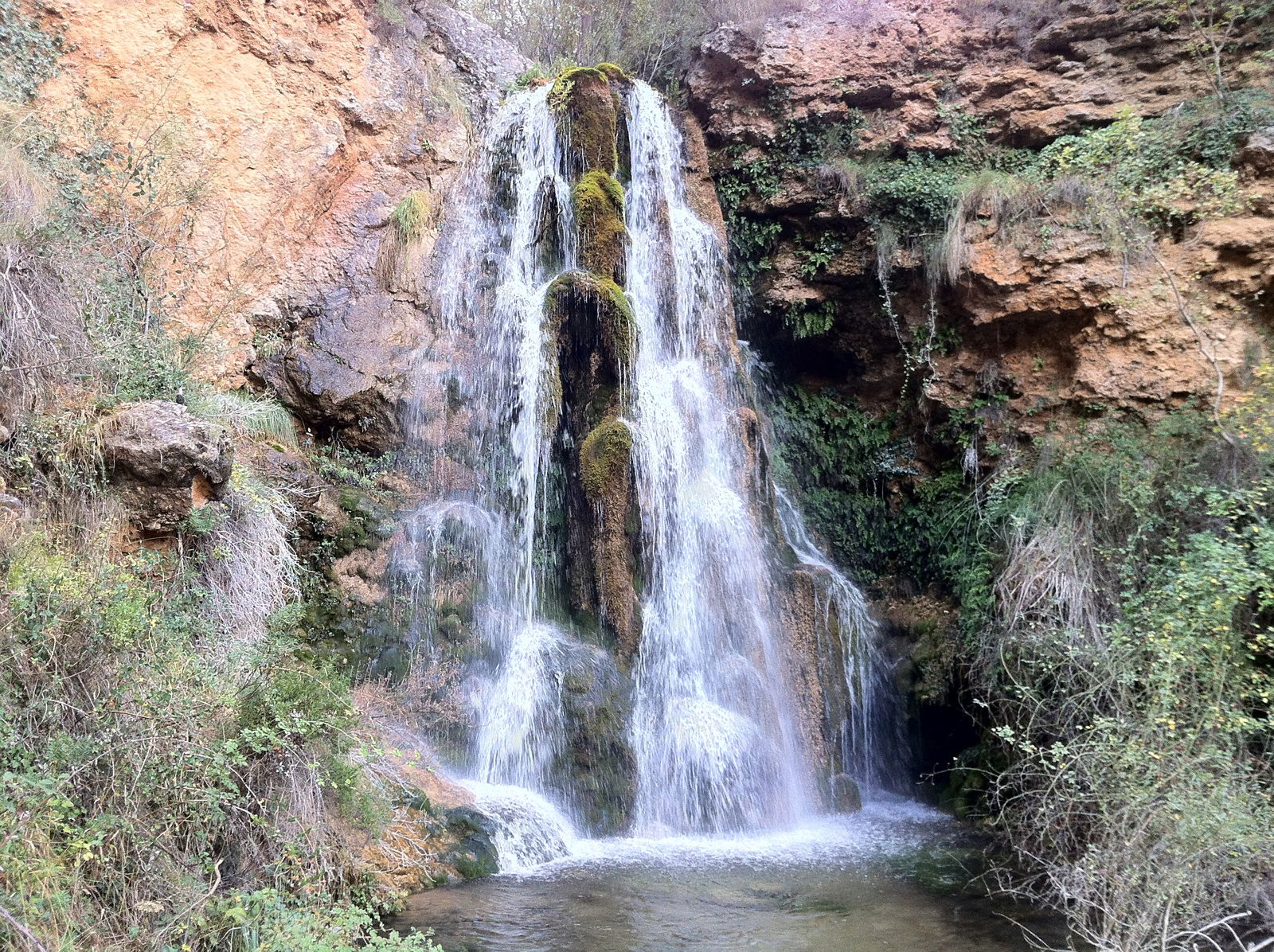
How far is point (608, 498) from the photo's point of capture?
8109 mm

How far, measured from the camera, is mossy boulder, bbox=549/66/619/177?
→ 10.4 metres

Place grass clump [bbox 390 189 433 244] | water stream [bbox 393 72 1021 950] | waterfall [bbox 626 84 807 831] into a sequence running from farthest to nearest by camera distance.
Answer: grass clump [bbox 390 189 433 244]
waterfall [bbox 626 84 807 831]
water stream [bbox 393 72 1021 950]

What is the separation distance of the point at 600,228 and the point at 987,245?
4.21 m

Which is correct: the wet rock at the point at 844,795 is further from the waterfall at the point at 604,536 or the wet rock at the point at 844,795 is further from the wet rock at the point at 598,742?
the wet rock at the point at 598,742

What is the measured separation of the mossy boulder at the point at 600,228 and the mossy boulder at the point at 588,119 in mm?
620

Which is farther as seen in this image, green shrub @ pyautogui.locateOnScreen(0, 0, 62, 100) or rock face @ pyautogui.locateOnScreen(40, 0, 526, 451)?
rock face @ pyautogui.locateOnScreen(40, 0, 526, 451)

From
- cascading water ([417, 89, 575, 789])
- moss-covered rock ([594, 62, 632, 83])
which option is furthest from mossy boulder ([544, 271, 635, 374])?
moss-covered rock ([594, 62, 632, 83])

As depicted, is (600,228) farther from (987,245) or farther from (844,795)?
(844,795)

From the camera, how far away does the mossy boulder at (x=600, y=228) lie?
31.6 feet

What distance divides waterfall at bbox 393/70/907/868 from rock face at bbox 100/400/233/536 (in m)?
2.47

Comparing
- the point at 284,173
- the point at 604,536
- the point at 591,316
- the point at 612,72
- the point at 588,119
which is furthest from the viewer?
the point at 612,72

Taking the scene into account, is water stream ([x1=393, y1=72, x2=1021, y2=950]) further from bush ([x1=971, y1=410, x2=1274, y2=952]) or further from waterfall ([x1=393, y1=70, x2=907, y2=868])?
bush ([x1=971, y1=410, x2=1274, y2=952])

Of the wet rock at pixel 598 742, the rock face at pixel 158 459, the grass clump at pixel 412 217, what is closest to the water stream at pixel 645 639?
the wet rock at pixel 598 742

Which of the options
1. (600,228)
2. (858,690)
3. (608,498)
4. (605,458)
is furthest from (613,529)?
(600,228)
